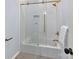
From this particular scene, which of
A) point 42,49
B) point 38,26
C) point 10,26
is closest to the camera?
point 10,26

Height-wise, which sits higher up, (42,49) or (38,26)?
(38,26)

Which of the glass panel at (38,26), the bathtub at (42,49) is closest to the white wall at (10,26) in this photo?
the bathtub at (42,49)

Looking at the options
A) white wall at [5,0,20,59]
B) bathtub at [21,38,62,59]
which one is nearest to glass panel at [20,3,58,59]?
bathtub at [21,38,62,59]

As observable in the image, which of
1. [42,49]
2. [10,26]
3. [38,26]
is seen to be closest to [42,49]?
[42,49]

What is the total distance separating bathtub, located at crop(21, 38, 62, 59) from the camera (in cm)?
328

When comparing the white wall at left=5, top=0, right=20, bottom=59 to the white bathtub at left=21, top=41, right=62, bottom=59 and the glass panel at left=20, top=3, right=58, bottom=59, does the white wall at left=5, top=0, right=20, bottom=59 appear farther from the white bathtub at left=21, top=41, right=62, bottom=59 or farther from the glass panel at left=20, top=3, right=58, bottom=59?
the glass panel at left=20, top=3, right=58, bottom=59

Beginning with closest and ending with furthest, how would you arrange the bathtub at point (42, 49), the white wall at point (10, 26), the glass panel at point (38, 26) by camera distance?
the white wall at point (10, 26), the bathtub at point (42, 49), the glass panel at point (38, 26)

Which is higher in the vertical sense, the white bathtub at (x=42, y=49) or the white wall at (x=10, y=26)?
the white wall at (x=10, y=26)

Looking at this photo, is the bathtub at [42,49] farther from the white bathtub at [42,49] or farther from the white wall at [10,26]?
the white wall at [10,26]

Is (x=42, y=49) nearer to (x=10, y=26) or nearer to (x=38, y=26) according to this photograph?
(x=38, y=26)

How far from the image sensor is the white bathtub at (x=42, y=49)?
3286 millimetres

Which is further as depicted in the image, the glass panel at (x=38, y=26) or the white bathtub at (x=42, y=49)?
the glass panel at (x=38, y=26)

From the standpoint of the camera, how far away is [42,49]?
3527mm
